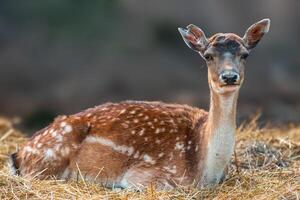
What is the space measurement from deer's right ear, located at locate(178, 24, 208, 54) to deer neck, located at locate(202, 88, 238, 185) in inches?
19.2

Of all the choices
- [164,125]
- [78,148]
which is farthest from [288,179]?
[78,148]

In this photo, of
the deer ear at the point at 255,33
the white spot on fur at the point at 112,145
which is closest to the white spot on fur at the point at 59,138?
the white spot on fur at the point at 112,145

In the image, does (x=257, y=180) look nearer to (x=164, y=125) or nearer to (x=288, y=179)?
(x=288, y=179)

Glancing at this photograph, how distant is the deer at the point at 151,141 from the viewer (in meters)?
8.26

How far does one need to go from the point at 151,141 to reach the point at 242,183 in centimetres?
94

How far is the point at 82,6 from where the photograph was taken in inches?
812

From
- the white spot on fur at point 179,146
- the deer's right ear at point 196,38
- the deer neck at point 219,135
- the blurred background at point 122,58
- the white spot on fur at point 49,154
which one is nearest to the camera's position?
the deer neck at point 219,135

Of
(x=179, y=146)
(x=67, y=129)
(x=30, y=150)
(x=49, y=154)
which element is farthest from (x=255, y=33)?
(x=30, y=150)

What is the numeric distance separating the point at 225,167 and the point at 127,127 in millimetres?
1049

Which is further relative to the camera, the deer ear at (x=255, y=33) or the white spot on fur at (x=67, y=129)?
the white spot on fur at (x=67, y=129)

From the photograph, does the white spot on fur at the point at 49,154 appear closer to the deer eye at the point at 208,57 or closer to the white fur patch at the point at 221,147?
the white fur patch at the point at 221,147

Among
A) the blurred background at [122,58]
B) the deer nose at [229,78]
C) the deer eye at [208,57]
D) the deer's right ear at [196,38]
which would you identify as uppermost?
the deer's right ear at [196,38]

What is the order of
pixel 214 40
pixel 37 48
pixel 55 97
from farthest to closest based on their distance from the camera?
1. pixel 37 48
2. pixel 55 97
3. pixel 214 40

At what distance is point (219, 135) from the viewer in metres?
8.27
